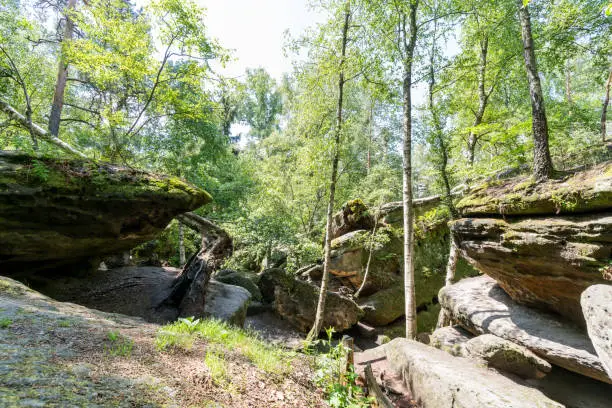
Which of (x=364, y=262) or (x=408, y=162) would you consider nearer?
(x=408, y=162)

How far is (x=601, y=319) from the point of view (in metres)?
3.68

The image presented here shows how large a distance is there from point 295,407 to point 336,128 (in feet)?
27.4

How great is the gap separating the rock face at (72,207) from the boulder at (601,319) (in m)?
8.43

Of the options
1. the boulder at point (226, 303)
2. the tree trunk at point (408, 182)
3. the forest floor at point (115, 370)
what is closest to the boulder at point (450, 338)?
the tree trunk at point (408, 182)

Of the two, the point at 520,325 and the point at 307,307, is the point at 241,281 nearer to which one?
the point at 307,307

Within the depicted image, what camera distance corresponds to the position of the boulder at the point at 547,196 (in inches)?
180

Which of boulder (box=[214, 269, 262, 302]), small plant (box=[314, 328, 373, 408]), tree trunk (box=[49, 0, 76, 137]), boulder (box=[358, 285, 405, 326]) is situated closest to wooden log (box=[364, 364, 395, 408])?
small plant (box=[314, 328, 373, 408])

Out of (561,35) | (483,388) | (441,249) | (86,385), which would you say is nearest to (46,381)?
(86,385)

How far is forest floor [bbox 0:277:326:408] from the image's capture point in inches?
75.9

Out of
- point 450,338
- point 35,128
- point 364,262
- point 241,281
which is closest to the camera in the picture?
point 450,338

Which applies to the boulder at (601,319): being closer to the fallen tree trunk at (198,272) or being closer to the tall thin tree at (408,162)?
the tall thin tree at (408,162)

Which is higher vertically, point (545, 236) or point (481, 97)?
point (481, 97)

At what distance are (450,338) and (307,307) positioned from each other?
6008 millimetres

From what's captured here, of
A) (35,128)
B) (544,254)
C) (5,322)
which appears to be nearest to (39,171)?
(35,128)
